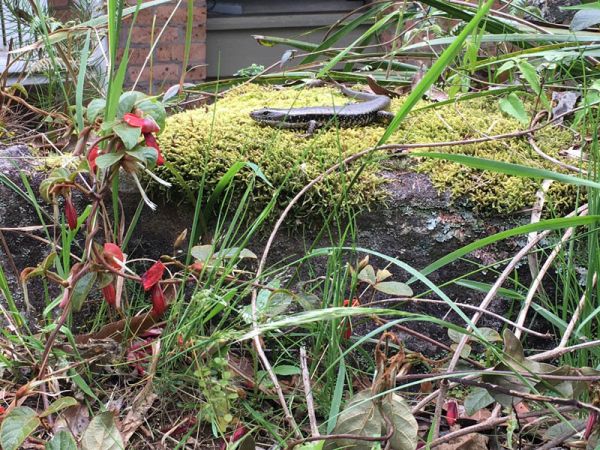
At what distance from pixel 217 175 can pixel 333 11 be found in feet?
16.2

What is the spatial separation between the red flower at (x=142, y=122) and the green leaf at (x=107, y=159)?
0.06 metres

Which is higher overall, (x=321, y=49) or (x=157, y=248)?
(x=321, y=49)

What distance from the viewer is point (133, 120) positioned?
1.12 metres

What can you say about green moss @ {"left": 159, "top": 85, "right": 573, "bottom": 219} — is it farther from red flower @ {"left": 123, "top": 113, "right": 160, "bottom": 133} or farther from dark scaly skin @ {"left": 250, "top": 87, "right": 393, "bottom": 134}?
red flower @ {"left": 123, "top": 113, "right": 160, "bottom": 133}

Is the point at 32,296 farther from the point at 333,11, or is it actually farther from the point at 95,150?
the point at 333,11

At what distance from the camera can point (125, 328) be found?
4.22 feet

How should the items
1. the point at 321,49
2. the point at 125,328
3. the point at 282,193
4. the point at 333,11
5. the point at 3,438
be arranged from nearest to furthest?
the point at 3,438 → the point at 125,328 → the point at 282,193 → the point at 321,49 → the point at 333,11

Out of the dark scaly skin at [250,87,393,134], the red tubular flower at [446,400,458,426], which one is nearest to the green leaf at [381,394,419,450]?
the red tubular flower at [446,400,458,426]

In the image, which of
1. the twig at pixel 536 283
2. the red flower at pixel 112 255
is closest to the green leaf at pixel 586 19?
the twig at pixel 536 283

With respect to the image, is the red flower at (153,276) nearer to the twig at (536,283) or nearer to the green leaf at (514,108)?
the twig at (536,283)

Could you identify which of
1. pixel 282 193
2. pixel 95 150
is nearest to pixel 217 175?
pixel 282 193

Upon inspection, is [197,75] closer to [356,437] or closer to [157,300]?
[157,300]

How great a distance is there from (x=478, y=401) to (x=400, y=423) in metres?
0.14

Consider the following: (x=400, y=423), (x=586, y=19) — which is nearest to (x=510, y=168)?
(x=400, y=423)
